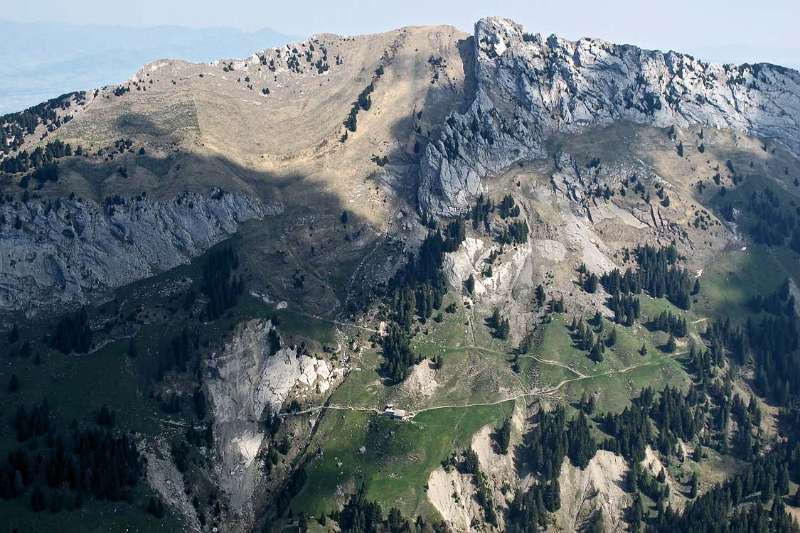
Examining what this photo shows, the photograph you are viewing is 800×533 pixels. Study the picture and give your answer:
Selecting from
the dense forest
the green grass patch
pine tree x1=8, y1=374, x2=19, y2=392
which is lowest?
the green grass patch

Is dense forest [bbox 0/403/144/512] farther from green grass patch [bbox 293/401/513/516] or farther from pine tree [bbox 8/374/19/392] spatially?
green grass patch [bbox 293/401/513/516]

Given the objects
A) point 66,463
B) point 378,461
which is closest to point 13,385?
point 66,463

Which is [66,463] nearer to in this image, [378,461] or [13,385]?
[13,385]

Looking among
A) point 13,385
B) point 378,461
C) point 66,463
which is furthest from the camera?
point 378,461

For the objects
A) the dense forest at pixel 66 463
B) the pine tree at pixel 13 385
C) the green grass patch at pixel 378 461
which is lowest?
the green grass patch at pixel 378 461

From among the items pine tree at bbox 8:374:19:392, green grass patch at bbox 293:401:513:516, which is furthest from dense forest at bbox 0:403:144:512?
green grass patch at bbox 293:401:513:516

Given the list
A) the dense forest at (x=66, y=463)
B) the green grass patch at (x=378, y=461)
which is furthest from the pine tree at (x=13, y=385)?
the green grass patch at (x=378, y=461)

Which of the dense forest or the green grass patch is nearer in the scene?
the dense forest

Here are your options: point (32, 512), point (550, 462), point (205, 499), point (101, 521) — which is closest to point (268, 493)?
point (205, 499)

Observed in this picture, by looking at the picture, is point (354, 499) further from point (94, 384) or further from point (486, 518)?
point (94, 384)

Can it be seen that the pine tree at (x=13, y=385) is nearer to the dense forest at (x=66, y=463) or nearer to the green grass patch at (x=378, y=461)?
the dense forest at (x=66, y=463)

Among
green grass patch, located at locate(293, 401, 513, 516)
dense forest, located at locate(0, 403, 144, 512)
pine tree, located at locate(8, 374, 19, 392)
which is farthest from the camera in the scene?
pine tree, located at locate(8, 374, 19, 392)
